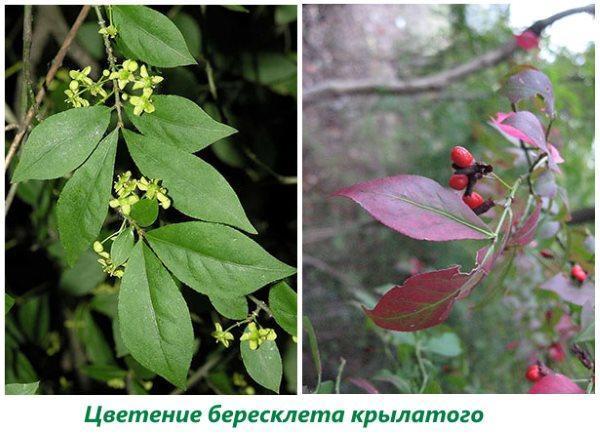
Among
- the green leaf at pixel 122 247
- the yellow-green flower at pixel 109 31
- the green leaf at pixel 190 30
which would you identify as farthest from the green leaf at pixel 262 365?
the green leaf at pixel 190 30

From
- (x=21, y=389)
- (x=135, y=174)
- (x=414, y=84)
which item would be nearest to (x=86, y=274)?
(x=135, y=174)

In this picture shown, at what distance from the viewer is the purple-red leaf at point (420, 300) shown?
435 millimetres

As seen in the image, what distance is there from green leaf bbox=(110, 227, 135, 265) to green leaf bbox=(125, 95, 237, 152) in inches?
2.6

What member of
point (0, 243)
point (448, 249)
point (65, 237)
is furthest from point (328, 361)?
point (65, 237)

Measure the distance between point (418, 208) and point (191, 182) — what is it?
0.51 feet

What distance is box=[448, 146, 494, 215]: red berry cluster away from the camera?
503mm

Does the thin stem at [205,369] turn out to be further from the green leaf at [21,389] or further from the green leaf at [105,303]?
the green leaf at [21,389]

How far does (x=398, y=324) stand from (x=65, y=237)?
9.3 inches

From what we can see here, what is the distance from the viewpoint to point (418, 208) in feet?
1.44

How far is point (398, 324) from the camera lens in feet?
1.51

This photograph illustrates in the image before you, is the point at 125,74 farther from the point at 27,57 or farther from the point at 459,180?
the point at 459,180

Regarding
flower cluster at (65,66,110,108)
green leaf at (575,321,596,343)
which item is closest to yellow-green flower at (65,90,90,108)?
flower cluster at (65,66,110,108)

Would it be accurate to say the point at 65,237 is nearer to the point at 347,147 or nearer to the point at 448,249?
the point at 448,249

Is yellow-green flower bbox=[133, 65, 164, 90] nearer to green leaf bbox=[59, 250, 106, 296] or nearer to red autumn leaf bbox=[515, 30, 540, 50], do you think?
green leaf bbox=[59, 250, 106, 296]
